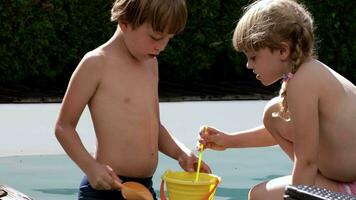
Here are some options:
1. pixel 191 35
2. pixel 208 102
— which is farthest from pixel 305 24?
pixel 191 35

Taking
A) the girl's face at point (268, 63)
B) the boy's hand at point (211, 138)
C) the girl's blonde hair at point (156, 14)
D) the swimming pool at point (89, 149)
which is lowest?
the swimming pool at point (89, 149)

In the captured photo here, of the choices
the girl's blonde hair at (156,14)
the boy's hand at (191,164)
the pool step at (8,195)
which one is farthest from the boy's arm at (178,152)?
the pool step at (8,195)

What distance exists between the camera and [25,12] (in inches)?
367

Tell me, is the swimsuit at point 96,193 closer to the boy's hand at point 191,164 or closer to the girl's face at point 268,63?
the boy's hand at point 191,164

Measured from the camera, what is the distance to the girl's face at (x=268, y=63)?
3404mm

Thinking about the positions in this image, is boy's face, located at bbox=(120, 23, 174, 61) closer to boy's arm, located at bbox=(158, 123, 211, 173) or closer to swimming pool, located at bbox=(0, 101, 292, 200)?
boy's arm, located at bbox=(158, 123, 211, 173)

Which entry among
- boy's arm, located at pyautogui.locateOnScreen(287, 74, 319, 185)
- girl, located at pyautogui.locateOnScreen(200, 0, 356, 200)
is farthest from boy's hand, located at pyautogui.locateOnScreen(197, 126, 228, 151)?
boy's arm, located at pyautogui.locateOnScreen(287, 74, 319, 185)

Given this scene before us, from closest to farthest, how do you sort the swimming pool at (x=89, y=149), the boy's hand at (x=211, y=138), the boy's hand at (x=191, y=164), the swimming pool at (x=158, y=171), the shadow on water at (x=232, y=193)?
1. the boy's hand at (x=191, y=164)
2. the boy's hand at (x=211, y=138)
3. the shadow on water at (x=232, y=193)
4. the swimming pool at (x=158, y=171)
5. the swimming pool at (x=89, y=149)

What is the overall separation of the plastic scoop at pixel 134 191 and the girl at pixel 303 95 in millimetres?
574

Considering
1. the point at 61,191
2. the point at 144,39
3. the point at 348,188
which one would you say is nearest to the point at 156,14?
the point at 144,39

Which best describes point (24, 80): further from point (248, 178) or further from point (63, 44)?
point (248, 178)

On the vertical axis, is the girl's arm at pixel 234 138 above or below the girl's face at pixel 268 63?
below

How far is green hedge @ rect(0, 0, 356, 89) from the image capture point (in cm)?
938

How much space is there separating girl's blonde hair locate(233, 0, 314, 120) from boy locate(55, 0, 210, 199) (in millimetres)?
277
